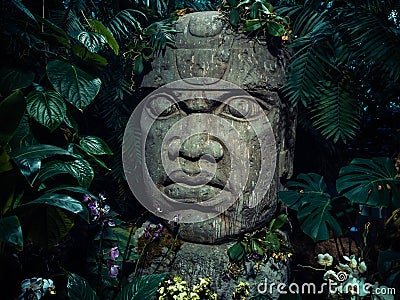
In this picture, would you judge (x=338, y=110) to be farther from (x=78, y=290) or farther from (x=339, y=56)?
(x=78, y=290)

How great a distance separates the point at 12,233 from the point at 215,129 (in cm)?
132

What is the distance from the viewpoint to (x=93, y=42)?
2148 millimetres

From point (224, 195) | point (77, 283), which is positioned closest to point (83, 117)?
point (224, 195)

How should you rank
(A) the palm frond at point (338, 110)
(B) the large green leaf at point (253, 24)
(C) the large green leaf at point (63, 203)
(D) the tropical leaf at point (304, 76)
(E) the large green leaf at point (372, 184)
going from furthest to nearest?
(A) the palm frond at point (338, 110) → (D) the tropical leaf at point (304, 76) → (B) the large green leaf at point (253, 24) → (E) the large green leaf at point (372, 184) → (C) the large green leaf at point (63, 203)

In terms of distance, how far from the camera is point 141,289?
1844 millimetres

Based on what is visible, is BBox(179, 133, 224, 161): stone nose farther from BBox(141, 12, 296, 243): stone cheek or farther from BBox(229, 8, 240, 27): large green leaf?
BBox(229, 8, 240, 27): large green leaf

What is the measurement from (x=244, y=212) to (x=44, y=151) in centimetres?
123

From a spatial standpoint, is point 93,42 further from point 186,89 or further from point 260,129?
point 260,129

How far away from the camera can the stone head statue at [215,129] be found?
239 cm

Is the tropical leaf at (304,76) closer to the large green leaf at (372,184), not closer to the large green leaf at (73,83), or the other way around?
the large green leaf at (372,184)

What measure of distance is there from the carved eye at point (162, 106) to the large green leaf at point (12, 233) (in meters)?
1.25

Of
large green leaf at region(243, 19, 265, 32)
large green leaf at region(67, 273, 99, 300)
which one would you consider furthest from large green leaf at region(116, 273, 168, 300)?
large green leaf at region(243, 19, 265, 32)

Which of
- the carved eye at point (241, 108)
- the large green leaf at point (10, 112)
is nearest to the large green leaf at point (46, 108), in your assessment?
the large green leaf at point (10, 112)

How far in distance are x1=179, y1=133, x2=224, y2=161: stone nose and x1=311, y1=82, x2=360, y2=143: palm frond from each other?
77 cm
